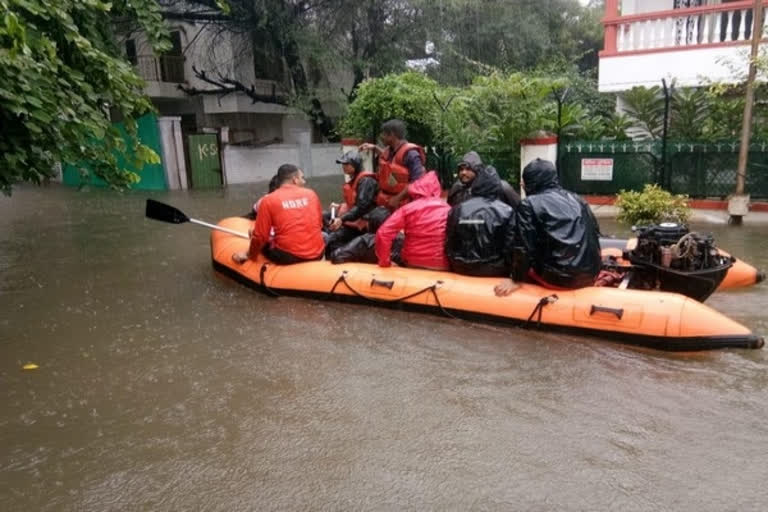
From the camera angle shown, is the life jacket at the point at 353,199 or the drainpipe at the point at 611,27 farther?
the drainpipe at the point at 611,27

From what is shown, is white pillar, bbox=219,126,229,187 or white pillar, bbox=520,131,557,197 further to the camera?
white pillar, bbox=219,126,229,187

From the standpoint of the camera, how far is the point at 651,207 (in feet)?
27.8

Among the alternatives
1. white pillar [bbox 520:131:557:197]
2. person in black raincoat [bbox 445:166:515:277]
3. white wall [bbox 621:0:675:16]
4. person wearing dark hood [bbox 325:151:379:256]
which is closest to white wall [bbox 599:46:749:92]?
white wall [bbox 621:0:675:16]

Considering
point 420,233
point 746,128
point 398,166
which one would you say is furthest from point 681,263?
point 746,128

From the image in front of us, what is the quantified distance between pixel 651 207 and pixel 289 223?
5047mm

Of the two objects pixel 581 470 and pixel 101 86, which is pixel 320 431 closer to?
pixel 581 470

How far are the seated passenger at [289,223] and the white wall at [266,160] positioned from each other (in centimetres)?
1230

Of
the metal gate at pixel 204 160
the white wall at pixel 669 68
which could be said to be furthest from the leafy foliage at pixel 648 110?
the metal gate at pixel 204 160

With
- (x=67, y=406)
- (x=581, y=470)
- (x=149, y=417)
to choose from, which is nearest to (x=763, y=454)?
(x=581, y=470)

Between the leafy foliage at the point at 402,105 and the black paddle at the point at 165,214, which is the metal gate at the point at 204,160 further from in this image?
the black paddle at the point at 165,214

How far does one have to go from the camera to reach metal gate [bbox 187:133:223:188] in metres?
17.5

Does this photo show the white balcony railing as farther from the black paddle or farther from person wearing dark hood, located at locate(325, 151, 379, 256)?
the black paddle

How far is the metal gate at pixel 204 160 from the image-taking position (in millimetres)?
17484

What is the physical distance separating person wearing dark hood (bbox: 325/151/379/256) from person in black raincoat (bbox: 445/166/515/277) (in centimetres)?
164
